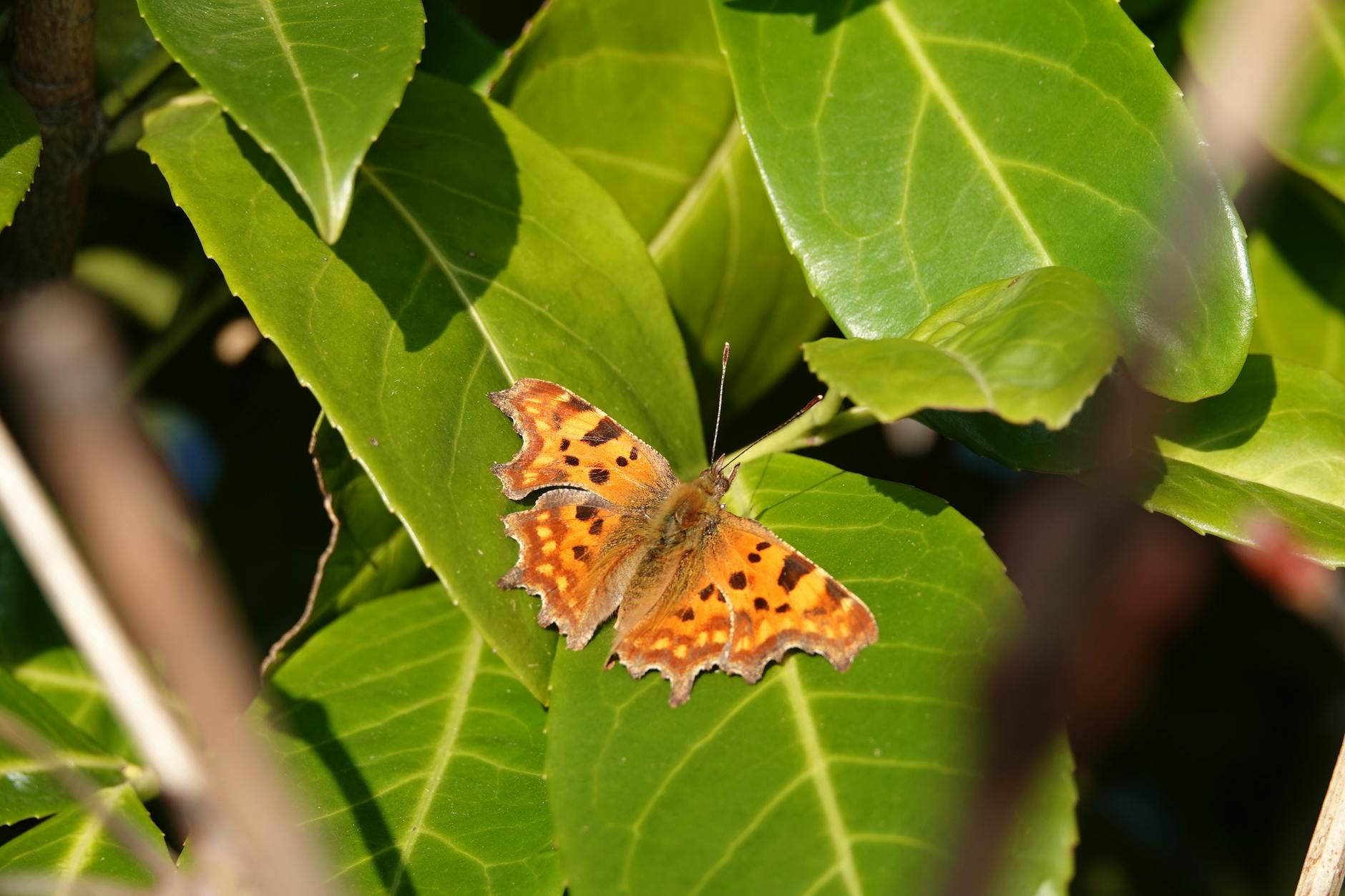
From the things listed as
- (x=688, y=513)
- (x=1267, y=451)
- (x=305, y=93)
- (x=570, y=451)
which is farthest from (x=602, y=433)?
(x=1267, y=451)

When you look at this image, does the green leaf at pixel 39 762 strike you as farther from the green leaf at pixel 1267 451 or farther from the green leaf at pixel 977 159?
the green leaf at pixel 1267 451

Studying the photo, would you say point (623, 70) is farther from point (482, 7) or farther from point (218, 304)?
point (218, 304)

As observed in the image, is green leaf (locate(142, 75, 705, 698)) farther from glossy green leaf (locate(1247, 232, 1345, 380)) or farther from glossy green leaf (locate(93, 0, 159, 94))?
glossy green leaf (locate(1247, 232, 1345, 380))

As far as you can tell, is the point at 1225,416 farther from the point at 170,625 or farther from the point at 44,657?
the point at 44,657

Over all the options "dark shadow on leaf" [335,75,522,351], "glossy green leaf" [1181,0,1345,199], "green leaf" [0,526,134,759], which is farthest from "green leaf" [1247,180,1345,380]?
"green leaf" [0,526,134,759]

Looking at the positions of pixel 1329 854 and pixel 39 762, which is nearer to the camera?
pixel 1329 854

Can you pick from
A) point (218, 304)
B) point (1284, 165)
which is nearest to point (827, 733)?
point (218, 304)
